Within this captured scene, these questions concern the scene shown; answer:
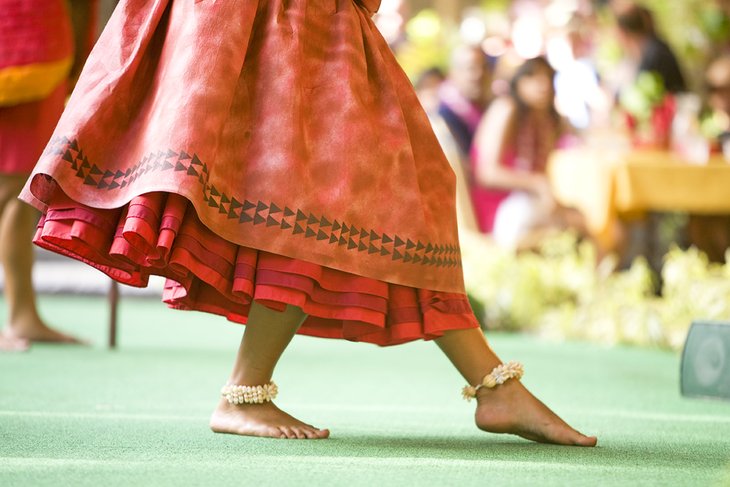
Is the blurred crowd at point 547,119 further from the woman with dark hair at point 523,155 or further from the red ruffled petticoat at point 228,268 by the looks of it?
the red ruffled petticoat at point 228,268

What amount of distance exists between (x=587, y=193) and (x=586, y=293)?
0.50 metres

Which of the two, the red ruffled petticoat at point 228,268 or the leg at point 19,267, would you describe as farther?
the leg at point 19,267

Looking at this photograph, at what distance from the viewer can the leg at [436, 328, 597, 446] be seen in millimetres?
1908

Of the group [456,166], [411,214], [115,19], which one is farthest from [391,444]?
[456,166]

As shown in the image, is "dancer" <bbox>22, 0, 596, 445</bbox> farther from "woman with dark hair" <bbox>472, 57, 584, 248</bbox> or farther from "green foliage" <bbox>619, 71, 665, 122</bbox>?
"woman with dark hair" <bbox>472, 57, 584, 248</bbox>

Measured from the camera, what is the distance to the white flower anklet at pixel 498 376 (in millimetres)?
1939

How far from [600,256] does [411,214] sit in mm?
3700

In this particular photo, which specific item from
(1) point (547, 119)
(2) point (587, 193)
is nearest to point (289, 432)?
(2) point (587, 193)

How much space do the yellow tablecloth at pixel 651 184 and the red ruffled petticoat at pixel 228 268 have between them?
3.12 metres

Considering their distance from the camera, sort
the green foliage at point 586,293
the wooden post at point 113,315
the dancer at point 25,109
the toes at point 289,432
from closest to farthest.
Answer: the toes at point 289,432 → the dancer at point 25,109 → the wooden post at point 113,315 → the green foliage at point 586,293

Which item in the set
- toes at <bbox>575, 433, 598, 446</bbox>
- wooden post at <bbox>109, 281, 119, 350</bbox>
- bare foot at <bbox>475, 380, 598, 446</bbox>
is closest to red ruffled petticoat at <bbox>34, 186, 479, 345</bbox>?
bare foot at <bbox>475, 380, 598, 446</bbox>

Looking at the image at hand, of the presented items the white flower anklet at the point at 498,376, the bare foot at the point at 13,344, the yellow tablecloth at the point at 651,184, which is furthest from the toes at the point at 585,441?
the yellow tablecloth at the point at 651,184

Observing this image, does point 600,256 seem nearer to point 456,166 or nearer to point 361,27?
point 456,166

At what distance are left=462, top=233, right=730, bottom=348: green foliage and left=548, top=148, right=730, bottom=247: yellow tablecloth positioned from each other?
0.21 m
